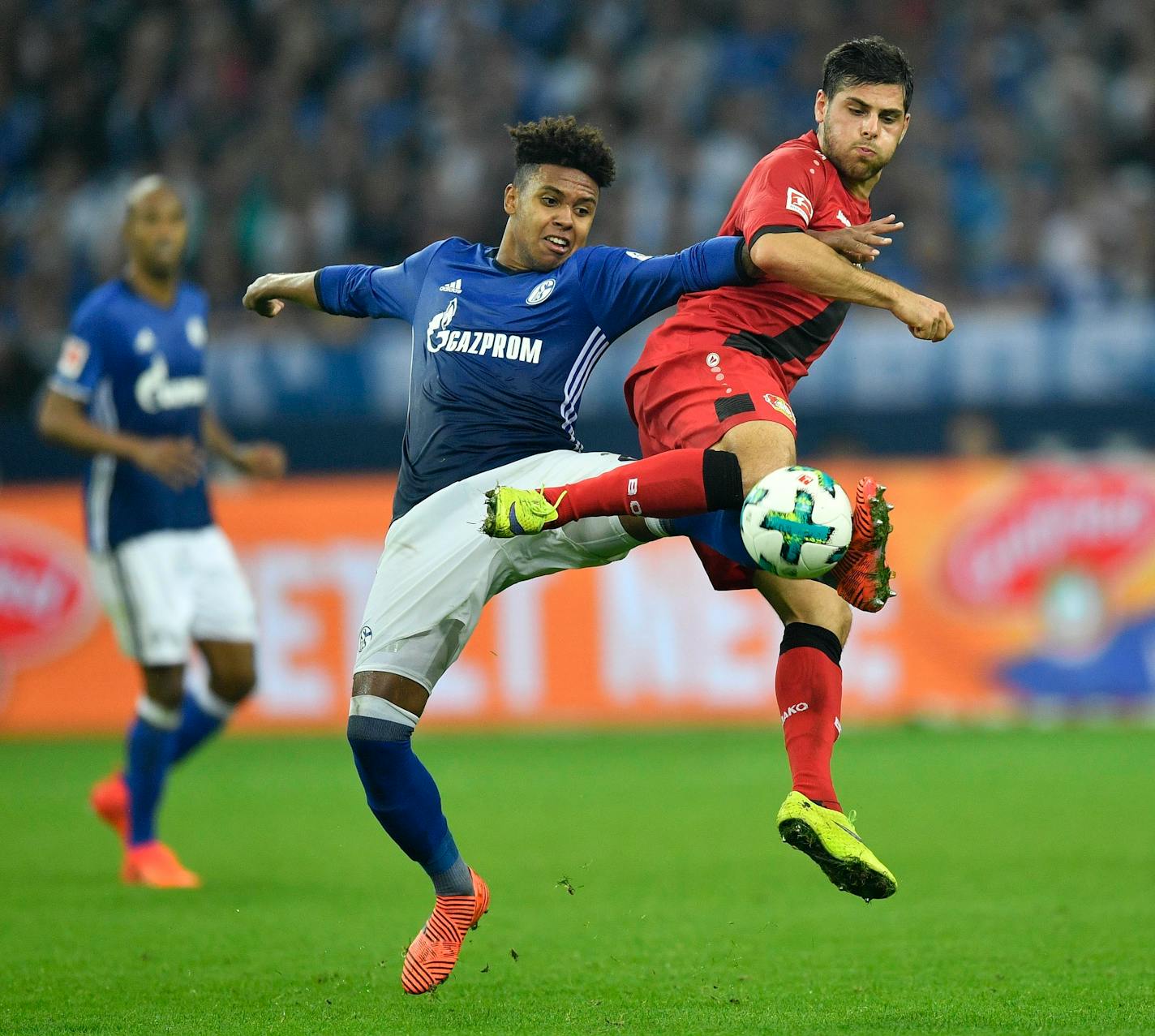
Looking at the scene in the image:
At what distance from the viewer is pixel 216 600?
7770mm

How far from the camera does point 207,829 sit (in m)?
8.66

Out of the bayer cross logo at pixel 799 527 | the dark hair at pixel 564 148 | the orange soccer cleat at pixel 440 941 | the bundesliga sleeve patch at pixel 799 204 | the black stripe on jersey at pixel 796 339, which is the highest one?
the dark hair at pixel 564 148

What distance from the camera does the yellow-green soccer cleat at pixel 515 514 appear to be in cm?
479

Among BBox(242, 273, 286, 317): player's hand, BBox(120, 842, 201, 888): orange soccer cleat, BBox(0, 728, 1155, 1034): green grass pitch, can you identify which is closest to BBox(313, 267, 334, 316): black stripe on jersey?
BBox(242, 273, 286, 317): player's hand

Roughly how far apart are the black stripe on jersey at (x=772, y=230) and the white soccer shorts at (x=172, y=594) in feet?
11.9

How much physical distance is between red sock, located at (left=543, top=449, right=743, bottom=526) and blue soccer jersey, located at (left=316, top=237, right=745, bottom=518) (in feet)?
1.67

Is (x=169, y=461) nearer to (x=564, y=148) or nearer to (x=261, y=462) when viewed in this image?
(x=261, y=462)

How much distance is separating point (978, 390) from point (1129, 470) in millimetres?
1738

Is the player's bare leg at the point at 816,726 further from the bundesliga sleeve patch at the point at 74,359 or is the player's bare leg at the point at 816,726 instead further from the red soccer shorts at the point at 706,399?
the bundesliga sleeve patch at the point at 74,359

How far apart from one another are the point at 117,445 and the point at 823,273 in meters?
3.76

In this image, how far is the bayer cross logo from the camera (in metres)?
4.57

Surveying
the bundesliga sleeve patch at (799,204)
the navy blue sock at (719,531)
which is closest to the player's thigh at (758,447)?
the navy blue sock at (719,531)

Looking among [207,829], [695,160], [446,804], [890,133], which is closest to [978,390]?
[695,160]

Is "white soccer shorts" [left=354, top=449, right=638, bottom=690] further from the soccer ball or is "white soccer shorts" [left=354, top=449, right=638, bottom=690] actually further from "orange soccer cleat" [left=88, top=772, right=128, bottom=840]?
"orange soccer cleat" [left=88, top=772, right=128, bottom=840]
